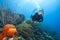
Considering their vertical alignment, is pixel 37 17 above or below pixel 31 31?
above

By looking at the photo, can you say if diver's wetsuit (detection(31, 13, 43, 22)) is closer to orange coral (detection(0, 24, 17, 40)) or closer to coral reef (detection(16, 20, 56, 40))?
coral reef (detection(16, 20, 56, 40))

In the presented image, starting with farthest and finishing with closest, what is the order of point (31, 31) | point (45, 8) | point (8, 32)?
1. point (45, 8)
2. point (31, 31)
3. point (8, 32)

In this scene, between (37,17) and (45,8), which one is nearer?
(37,17)

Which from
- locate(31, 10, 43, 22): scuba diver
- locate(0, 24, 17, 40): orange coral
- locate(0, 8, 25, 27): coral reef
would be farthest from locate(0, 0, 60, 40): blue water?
locate(0, 24, 17, 40): orange coral

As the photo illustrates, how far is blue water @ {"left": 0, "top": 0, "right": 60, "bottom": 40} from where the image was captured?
452 cm

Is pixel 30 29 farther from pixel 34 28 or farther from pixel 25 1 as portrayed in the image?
pixel 25 1

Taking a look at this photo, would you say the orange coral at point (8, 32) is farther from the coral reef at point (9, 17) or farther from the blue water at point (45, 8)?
the blue water at point (45, 8)

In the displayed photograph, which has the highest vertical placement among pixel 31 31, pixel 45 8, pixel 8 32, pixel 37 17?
pixel 45 8

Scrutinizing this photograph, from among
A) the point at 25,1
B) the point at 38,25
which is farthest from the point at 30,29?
the point at 25,1

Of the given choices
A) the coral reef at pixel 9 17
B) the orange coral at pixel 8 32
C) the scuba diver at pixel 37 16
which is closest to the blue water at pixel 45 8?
the coral reef at pixel 9 17

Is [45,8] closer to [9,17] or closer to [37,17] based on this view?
[37,17]

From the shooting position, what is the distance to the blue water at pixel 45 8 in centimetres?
452

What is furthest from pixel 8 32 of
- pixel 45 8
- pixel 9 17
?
pixel 45 8

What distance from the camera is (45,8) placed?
4.66 meters
